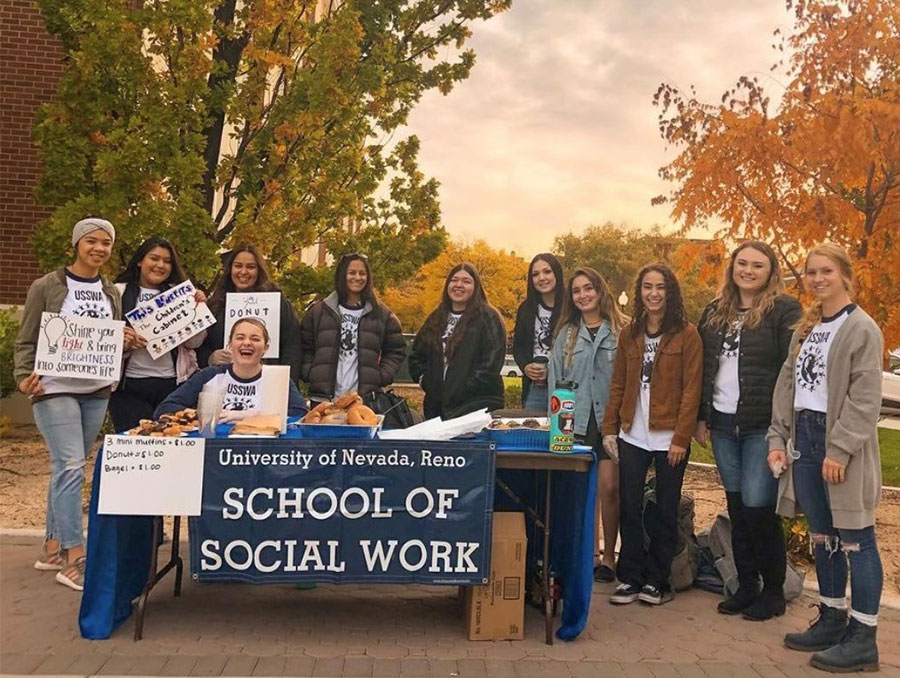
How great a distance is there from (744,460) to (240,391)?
3005 mm

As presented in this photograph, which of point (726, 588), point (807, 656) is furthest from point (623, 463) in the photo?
point (807, 656)

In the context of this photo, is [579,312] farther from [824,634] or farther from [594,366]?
[824,634]

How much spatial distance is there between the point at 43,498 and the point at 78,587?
2989 mm

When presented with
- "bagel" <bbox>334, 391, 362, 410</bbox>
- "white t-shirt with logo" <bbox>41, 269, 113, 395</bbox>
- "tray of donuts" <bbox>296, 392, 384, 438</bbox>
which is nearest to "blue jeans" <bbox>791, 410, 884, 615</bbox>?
"tray of donuts" <bbox>296, 392, 384, 438</bbox>

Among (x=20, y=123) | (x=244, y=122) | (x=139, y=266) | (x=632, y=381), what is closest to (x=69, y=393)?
(x=139, y=266)

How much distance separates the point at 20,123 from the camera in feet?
39.1

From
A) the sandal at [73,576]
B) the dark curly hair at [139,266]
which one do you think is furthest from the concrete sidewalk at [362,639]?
the dark curly hair at [139,266]

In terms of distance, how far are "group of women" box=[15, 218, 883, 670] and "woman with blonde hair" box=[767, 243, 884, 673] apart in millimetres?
10

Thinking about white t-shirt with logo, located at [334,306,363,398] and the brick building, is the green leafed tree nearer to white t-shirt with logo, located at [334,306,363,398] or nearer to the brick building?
the brick building

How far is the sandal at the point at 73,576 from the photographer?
511 centimetres

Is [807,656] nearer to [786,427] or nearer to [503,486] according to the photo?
[786,427]

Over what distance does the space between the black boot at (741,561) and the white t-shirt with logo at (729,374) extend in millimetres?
553

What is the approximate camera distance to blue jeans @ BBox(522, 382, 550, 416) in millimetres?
6168

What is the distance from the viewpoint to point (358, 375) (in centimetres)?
598
